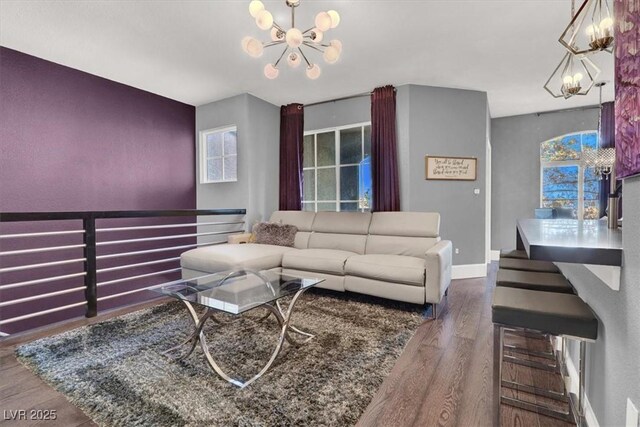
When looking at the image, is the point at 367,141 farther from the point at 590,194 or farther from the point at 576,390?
the point at 590,194

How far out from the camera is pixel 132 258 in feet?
13.6

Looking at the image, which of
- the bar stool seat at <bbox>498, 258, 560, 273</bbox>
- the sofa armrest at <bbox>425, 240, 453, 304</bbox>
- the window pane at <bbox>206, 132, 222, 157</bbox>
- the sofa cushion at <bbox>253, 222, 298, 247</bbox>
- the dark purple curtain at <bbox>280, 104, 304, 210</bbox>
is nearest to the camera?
the bar stool seat at <bbox>498, 258, 560, 273</bbox>

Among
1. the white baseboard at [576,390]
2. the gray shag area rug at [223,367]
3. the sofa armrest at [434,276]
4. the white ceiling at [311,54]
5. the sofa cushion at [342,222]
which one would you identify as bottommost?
the gray shag area rug at [223,367]

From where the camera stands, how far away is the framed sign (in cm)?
411

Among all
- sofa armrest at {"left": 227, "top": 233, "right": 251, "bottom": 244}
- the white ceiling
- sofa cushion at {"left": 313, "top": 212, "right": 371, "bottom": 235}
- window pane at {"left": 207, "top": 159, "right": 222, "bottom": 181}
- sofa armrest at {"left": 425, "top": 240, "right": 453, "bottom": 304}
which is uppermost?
the white ceiling

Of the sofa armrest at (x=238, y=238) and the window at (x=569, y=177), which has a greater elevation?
the window at (x=569, y=177)

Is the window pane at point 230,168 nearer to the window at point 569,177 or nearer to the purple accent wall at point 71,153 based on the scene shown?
the purple accent wall at point 71,153

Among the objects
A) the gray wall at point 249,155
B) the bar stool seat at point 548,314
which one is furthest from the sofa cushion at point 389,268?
the gray wall at point 249,155

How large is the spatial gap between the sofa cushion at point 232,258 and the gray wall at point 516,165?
423 centimetres

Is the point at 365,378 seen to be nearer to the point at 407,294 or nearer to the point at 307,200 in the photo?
the point at 407,294

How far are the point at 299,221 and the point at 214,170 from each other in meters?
1.84

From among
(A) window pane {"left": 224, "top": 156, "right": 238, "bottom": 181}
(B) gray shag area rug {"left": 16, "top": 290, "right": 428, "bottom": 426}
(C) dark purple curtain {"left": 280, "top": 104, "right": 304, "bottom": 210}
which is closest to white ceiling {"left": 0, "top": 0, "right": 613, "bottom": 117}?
(C) dark purple curtain {"left": 280, "top": 104, "right": 304, "bottom": 210}

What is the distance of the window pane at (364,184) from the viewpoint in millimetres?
4465

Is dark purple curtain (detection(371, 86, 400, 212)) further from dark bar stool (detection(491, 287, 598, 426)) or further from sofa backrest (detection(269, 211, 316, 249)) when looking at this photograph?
dark bar stool (detection(491, 287, 598, 426))
